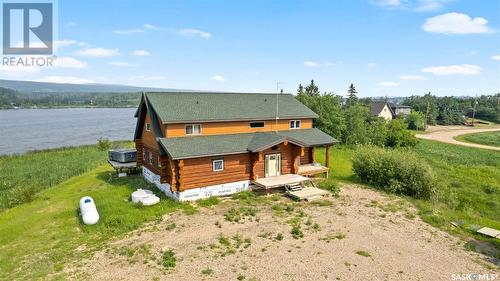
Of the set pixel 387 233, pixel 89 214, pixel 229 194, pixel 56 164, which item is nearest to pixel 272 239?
pixel 387 233

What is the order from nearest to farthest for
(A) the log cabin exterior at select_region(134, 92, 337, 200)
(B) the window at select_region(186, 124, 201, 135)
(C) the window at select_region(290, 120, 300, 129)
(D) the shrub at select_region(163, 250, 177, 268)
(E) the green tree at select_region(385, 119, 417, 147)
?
(D) the shrub at select_region(163, 250, 177, 268), (A) the log cabin exterior at select_region(134, 92, 337, 200), (B) the window at select_region(186, 124, 201, 135), (C) the window at select_region(290, 120, 300, 129), (E) the green tree at select_region(385, 119, 417, 147)

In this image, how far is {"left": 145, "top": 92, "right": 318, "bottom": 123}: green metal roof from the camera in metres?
22.3

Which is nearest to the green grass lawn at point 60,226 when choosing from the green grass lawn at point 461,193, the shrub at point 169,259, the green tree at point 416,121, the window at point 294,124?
the shrub at point 169,259

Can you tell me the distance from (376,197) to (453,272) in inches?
388

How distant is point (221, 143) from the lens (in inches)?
868

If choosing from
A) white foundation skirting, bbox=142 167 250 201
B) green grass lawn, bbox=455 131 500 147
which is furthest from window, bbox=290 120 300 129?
green grass lawn, bbox=455 131 500 147

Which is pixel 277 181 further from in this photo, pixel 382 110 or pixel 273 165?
pixel 382 110

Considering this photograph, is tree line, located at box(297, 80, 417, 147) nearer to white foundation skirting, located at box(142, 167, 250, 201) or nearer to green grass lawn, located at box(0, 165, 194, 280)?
white foundation skirting, located at box(142, 167, 250, 201)

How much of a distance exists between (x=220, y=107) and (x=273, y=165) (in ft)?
19.9

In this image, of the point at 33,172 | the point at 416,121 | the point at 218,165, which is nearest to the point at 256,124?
the point at 218,165

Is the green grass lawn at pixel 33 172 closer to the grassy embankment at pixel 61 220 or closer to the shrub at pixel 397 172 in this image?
the grassy embankment at pixel 61 220

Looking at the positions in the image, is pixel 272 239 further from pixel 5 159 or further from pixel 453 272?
pixel 5 159

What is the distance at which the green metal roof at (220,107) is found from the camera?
876 inches

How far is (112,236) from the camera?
51.3 feet
